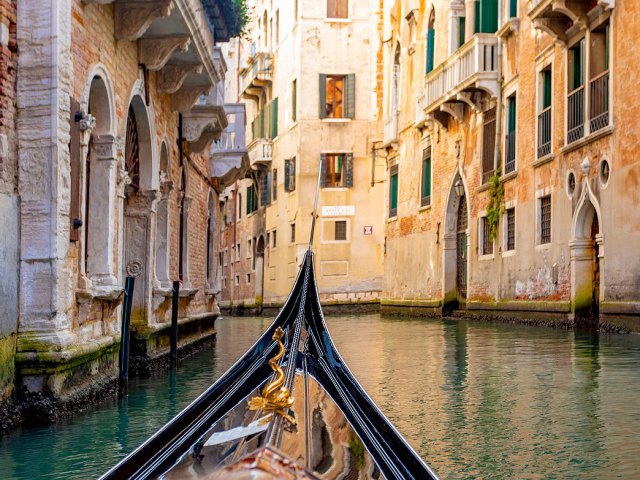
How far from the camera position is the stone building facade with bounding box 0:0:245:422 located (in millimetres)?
5695

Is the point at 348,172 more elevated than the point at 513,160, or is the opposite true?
the point at 348,172

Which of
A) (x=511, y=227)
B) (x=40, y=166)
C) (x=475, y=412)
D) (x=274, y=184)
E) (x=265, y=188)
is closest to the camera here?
(x=40, y=166)

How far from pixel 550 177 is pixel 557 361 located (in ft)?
20.6

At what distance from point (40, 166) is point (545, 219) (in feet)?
35.7

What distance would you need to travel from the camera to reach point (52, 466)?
4875 mm

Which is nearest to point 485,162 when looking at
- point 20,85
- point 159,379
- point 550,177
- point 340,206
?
point 550,177

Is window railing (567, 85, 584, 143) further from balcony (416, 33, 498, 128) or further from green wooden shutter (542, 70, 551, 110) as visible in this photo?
balcony (416, 33, 498, 128)

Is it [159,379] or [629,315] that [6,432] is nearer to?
[159,379]

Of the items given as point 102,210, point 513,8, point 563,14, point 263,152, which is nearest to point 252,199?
point 263,152

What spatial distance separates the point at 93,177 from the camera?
7457mm

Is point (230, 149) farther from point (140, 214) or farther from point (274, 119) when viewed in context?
point (274, 119)

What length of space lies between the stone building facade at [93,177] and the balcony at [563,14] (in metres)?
4.39

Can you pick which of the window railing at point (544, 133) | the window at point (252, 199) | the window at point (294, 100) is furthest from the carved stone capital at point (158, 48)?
the window at point (252, 199)

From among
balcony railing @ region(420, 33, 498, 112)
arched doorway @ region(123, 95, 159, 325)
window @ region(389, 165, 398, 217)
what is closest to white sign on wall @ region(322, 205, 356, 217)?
window @ region(389, 165, 398, 217)
